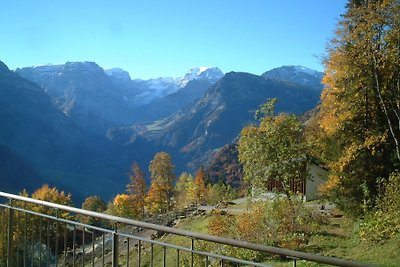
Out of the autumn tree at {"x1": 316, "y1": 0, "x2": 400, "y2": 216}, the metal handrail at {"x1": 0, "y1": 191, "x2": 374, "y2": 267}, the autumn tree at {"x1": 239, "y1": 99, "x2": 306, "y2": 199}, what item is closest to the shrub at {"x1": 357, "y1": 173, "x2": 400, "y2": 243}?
the autumn tree at {"x1": 316, "y1": 0, "x2": 400, "y2": 216}

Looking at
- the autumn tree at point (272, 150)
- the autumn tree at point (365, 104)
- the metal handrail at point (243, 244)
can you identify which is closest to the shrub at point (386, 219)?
the autumn tree at point (365, 104)

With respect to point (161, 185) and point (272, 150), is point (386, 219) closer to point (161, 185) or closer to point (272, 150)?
point (272, 150)

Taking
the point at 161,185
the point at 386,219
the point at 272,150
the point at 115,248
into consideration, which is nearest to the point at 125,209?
the point at 161,185

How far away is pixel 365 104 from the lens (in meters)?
20.0

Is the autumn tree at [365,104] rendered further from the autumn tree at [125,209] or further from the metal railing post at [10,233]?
the autumn tree at [125,209]

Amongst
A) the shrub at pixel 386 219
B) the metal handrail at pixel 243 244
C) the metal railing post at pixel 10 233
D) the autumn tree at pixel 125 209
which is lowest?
the autumn tree at pixel 125 209

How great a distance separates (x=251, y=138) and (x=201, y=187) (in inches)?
1453

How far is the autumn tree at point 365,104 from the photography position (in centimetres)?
1873

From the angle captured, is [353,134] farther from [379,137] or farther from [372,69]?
[372,69]

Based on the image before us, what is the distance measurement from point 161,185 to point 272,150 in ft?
125

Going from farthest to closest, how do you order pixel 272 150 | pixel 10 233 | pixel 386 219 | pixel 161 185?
pixel 161 185, pixel 272 150, pixel 386 219, pixel 10 233

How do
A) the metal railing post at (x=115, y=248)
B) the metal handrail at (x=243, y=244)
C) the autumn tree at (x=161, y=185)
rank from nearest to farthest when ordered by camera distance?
1. the metal handrail at (x=243, y=244)
2. the metal railing post at (x=115, y=248)
3. the autumn tree at (x=161, y=185)

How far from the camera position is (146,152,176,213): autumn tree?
5678cm

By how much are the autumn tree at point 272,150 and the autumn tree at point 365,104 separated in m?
2.28
